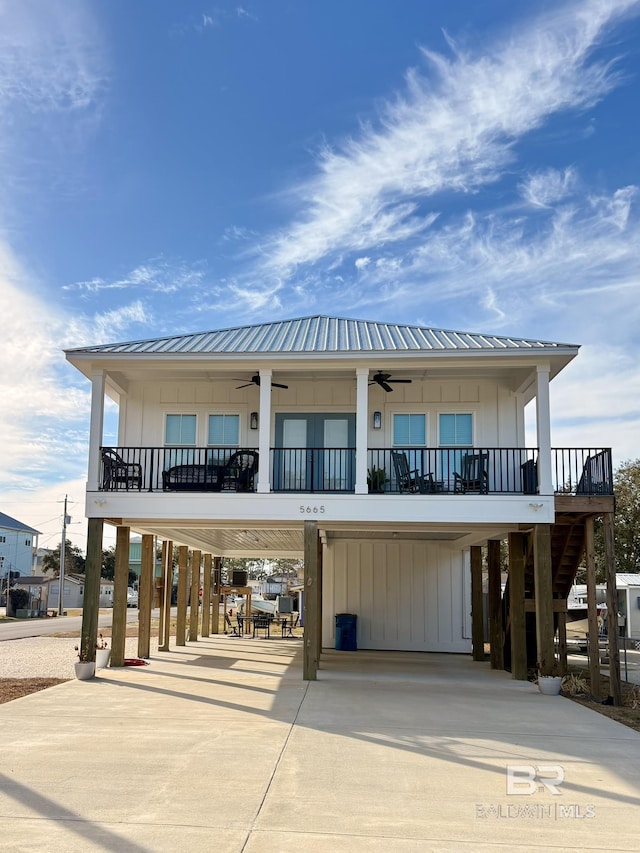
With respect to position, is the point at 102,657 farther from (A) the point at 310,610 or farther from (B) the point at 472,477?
(B) the point at 472,477

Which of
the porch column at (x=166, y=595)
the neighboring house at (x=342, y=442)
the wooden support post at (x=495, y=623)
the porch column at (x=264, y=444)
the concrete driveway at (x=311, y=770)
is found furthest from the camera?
the porch column at (x=166, y=595)

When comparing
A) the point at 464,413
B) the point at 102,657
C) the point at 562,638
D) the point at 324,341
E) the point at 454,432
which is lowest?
the point at 102,657

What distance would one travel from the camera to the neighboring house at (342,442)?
14.2 m

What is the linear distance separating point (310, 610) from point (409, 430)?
14.6 ft

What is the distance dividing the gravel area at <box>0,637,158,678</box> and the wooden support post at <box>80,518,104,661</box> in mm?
968

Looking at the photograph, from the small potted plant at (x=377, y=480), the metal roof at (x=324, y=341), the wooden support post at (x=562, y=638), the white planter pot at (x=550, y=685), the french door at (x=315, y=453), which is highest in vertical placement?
the metal roof at (x=324, y=341)

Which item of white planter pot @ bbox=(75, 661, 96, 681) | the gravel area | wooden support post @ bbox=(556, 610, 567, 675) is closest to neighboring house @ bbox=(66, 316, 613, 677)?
wooden support post @ bbox=(556, 610, 567, 675)

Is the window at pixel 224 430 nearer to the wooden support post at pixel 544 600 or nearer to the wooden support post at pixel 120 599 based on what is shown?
the wooden support post at pixel 120 599

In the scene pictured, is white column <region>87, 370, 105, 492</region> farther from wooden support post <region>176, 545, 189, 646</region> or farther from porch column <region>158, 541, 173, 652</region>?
wooden support post <region>176, 545, 189, 646</region>

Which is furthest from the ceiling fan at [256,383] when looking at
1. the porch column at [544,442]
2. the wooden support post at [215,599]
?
the wooden support post at [215,599]

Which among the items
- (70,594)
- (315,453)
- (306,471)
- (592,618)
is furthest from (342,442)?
(70,594)

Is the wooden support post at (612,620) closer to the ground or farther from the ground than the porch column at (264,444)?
closer to the ground

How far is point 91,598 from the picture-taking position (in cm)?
1441

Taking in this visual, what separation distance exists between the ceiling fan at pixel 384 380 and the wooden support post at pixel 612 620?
15.4 feet
